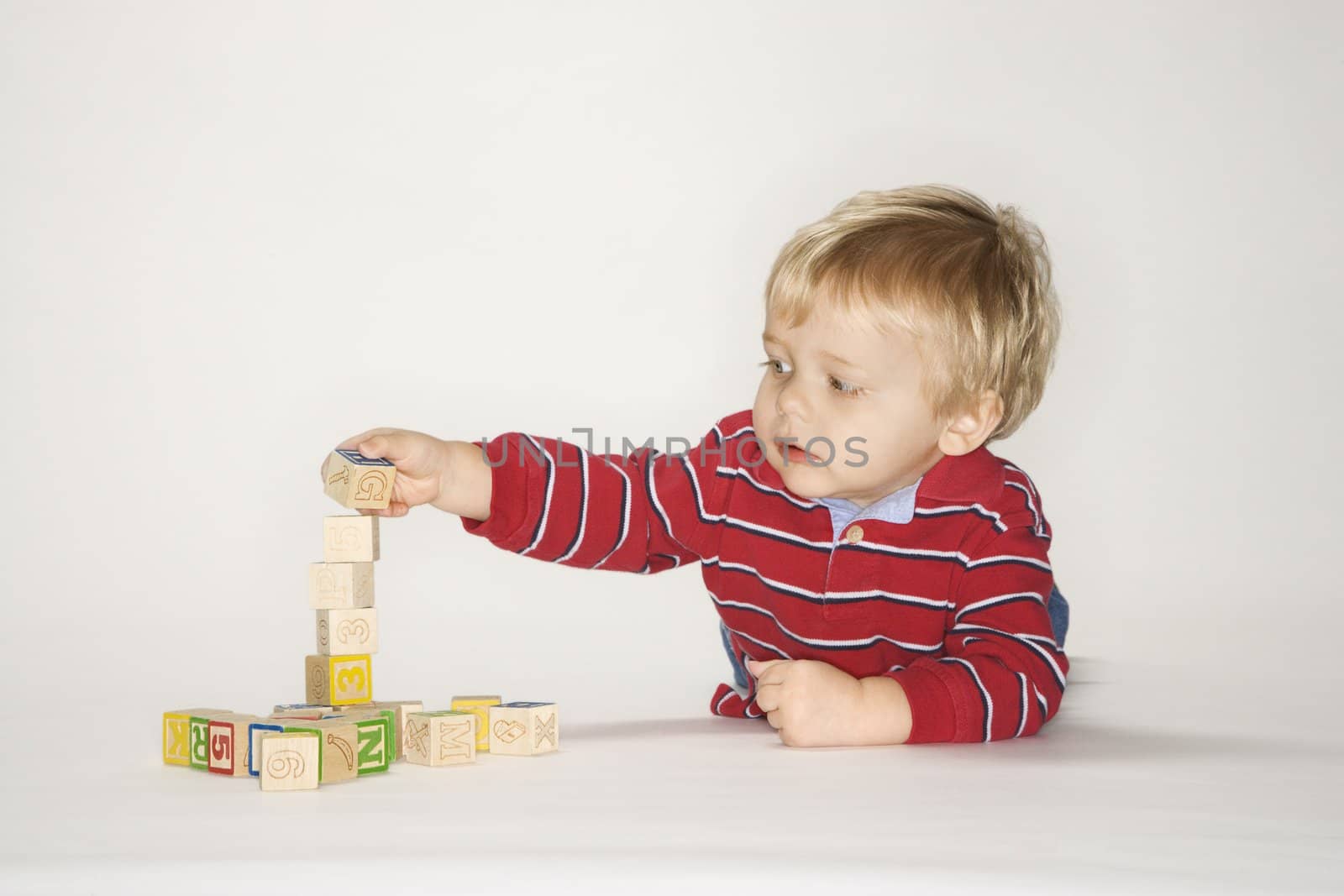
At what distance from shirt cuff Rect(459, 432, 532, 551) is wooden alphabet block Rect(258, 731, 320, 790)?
1.56ft

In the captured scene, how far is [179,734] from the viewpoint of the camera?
158 cm

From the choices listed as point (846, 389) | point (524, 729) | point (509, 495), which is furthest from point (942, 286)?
point (524, 729)

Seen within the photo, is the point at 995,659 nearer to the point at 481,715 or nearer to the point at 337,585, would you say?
the point at 481,715

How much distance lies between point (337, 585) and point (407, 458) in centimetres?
20

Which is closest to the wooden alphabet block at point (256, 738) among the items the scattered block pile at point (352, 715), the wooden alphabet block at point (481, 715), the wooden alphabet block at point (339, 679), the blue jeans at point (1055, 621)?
the scattered block pile at point (352, 715)

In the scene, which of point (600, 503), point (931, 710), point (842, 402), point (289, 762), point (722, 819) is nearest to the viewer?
point (722, 819)

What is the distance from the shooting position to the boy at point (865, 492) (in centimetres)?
172

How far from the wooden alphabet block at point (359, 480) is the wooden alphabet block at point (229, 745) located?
266 millimetres

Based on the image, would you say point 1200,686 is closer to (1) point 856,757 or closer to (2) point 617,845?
(1) point 856,757

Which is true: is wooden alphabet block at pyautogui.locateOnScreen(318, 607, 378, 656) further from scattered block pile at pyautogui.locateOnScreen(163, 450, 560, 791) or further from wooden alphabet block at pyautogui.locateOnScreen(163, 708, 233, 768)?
wooden alphabet block at pyautogui.locateOnScreen(163, 708, 233, 768)

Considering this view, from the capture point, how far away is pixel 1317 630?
2.64 metres

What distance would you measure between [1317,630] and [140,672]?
1.95 metres

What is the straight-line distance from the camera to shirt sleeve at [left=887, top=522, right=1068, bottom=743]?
66.0 inches

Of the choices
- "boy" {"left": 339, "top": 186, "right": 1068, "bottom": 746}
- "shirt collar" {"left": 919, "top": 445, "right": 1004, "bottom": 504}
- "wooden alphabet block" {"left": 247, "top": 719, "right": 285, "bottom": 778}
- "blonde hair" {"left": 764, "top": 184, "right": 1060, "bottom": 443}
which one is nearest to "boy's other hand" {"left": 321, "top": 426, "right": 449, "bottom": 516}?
"boy" {"left": 339, "top": 186, "right": 1068, "bottom": 746}
